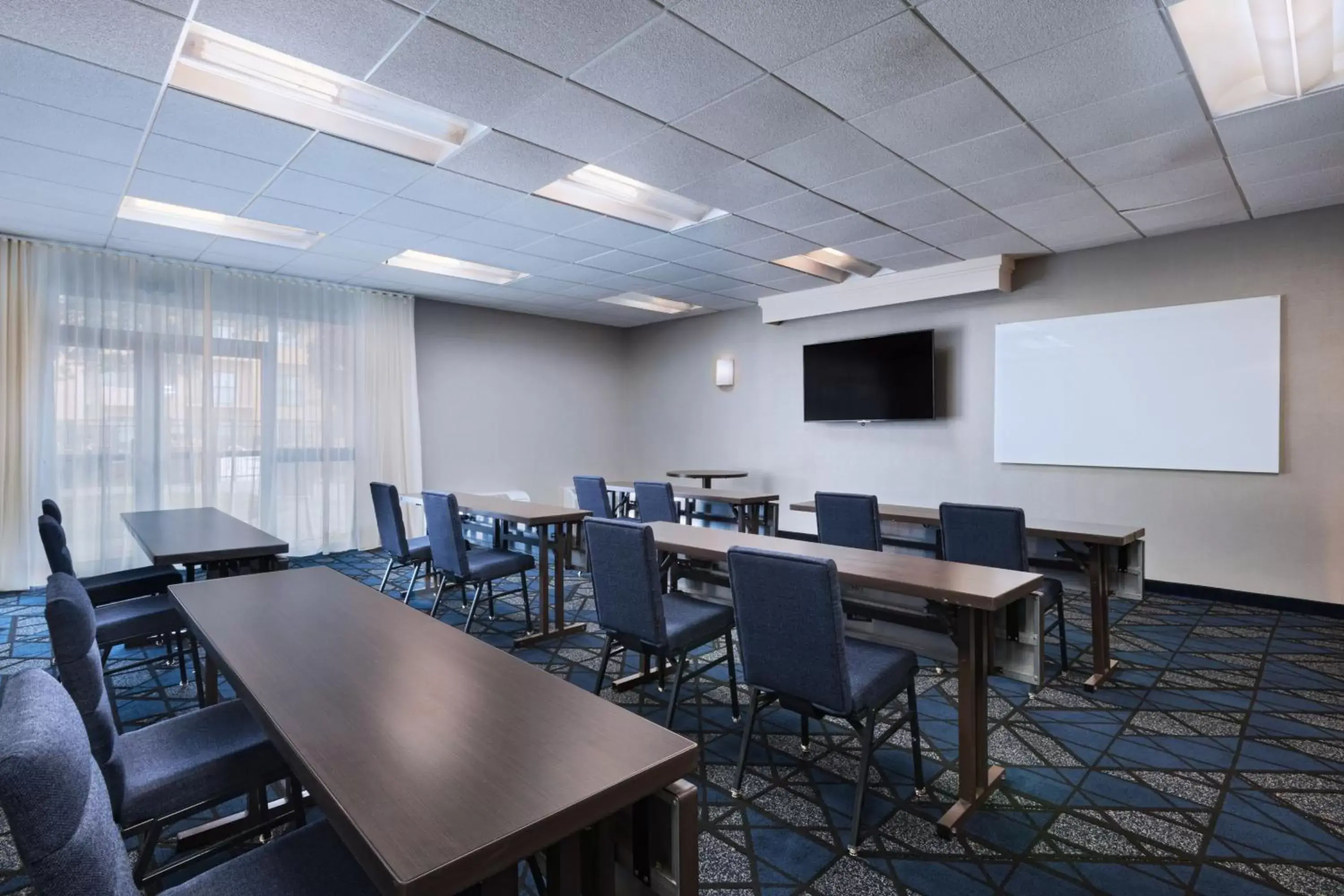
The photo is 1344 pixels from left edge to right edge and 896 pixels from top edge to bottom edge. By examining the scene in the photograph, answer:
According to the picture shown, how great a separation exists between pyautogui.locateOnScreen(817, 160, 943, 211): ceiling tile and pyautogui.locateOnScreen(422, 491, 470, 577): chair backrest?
2998 mm

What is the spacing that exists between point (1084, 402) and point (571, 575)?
4.63 m

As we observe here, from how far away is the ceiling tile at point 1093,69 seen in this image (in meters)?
2.58

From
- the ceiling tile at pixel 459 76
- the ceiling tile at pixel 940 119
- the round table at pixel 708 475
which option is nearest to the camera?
the ceiling tile at pixel 459 76

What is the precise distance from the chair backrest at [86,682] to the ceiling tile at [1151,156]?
4.64 meters

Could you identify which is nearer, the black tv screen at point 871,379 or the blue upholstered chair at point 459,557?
the blue upholstered chair at point 459,557

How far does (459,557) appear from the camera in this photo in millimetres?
3768

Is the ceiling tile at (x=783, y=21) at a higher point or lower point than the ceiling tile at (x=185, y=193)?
higher

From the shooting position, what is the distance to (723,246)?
5336 millimetres

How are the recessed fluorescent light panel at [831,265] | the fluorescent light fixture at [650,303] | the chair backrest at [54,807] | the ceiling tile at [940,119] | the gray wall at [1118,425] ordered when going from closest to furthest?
the chair backrest at [54,807] → the ceiling tile at [940,119] → the gray wall at [1118,425] → the recessed fluorescent light panel at [831,265] → the fluorescent light fixture at [650,303]

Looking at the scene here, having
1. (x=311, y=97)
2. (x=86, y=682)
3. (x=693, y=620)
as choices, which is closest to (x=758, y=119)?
(x=311, y=97)

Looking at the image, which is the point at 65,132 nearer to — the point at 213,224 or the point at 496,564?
the point at 213,224

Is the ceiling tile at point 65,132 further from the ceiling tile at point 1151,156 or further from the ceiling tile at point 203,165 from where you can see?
the ceiling tile at point 1151,156

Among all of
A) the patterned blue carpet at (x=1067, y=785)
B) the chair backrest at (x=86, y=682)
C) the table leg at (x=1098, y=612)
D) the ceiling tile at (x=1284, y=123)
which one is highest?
the ceiling tile at (x=1284, y=123)

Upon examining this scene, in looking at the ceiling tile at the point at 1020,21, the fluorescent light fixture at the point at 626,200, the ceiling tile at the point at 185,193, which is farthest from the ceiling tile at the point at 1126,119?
the ceiling tile at the point at 185,193
